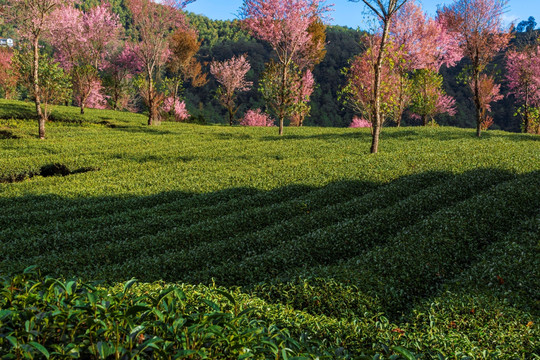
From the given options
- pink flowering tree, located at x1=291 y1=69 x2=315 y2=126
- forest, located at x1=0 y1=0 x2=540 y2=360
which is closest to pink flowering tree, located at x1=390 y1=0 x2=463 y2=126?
pink flowering tree, located at x1=291 y1=69 x2=315 y2=126

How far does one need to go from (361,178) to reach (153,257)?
9.91m

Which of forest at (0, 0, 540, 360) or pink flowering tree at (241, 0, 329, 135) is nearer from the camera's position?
forest at (0, 0, 540, 360)

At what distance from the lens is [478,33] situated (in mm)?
29109

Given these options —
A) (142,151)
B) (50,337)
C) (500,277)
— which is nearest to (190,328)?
(50,337)

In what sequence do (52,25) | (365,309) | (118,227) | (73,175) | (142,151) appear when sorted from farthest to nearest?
(52,25), (142,151), (73,175), (118,227), (365,309)

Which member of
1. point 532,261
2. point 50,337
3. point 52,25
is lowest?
point 532,261

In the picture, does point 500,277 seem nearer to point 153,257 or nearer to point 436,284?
point 436,284

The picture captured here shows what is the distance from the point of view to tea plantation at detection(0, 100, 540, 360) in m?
3.83

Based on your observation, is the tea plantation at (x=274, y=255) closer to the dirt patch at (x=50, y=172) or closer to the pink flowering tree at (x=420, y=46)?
the dirt patch at (x=50, y=172)

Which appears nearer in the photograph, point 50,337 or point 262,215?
point 50,337

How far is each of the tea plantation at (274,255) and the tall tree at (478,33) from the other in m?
8.43

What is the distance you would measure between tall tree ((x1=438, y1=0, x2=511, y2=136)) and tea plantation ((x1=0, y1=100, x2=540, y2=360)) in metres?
8.43

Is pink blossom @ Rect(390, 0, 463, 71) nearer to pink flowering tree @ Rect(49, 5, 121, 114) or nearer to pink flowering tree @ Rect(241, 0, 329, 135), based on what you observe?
pink flowering tree @ Rect(241, 0, 329, 135)

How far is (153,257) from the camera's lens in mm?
10711
